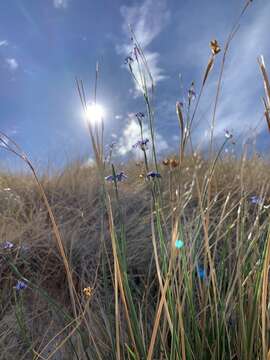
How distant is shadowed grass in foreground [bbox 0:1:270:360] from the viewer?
3.56 ft

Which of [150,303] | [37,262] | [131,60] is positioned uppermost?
[131,60]

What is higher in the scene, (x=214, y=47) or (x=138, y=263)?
(x=214, y=47)

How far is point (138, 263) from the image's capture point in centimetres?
225

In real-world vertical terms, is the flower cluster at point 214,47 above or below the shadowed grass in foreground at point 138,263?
above

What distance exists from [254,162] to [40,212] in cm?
181

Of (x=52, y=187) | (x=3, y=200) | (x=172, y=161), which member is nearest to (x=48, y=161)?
(x=52, y=187)

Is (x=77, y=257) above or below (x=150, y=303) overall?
above

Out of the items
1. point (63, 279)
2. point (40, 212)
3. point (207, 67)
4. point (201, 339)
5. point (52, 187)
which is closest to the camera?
point (207, 67)

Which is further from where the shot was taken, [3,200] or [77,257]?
[3,200]

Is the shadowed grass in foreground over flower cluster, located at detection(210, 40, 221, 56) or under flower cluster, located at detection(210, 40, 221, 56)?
under

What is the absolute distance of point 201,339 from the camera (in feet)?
4.25

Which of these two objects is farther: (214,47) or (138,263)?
(138,263)

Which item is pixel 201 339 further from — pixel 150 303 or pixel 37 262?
pixel 37 262

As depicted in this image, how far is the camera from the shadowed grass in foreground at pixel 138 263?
1084 millimetres
